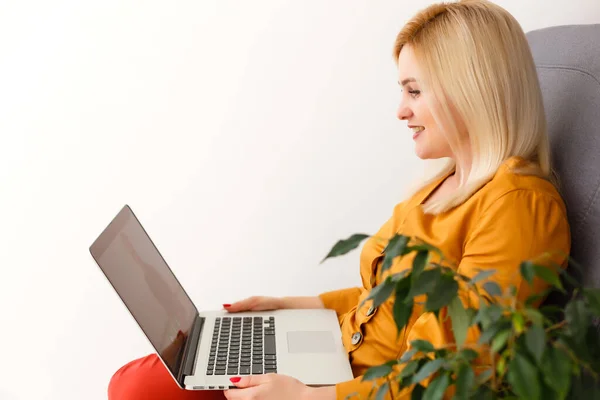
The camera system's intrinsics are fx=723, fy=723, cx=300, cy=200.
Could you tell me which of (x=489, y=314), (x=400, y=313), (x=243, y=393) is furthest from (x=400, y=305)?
(x=243, y=393)

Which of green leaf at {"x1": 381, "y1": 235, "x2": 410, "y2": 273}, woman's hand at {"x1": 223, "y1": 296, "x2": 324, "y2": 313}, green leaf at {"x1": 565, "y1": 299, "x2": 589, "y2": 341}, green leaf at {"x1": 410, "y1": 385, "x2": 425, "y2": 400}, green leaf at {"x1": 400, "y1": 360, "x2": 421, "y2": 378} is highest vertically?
green leaf at {"x1": 381, "y1": 235, "x2": 410, "y2": 273}

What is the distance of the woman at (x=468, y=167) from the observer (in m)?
1.15

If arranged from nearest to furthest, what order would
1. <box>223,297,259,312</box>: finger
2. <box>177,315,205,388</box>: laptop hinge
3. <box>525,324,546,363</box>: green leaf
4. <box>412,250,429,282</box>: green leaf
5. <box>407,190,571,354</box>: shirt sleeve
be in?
<box>525,324,546,363</box>: green leaf, <box>412,250,429,282</box>: green leaf, <box>407,190,571,354</box>: shirt sleeve, <box>177,315,205,388</box>: laptop hinge, <box>223,297,259,312</box>: finger

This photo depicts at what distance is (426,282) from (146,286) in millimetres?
839

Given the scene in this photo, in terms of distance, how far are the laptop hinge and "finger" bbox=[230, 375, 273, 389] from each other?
0.11 meters

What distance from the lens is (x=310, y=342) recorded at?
4.78 feet

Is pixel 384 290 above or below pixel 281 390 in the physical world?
above

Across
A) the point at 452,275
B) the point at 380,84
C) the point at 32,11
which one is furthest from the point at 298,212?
the point at 452,275

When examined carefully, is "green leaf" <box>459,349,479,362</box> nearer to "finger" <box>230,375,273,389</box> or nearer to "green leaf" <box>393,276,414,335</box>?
"green leaf" <box>393,276,414,335</box>

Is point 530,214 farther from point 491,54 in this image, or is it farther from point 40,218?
point 40,218

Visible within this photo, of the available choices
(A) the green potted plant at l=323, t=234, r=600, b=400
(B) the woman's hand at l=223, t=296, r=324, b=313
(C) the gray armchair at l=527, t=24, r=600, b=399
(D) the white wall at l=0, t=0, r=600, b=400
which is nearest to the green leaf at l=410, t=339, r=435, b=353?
(A) the green potted plant at l=323, t=234, r=600, b=400

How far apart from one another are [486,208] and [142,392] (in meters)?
0.75

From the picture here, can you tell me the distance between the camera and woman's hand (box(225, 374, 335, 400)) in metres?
1.21

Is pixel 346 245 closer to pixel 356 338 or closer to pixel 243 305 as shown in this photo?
pixel 356 338
